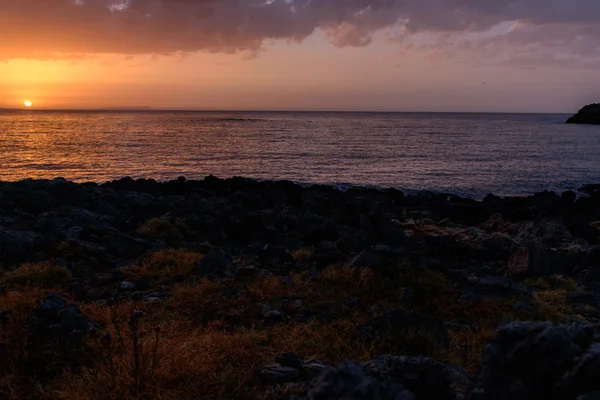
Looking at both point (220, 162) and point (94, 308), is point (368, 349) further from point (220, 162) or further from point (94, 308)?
point (220, 162)

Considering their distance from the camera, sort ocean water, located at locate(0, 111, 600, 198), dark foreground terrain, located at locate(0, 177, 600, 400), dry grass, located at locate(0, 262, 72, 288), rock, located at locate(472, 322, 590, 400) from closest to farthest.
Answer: rock, located at locate(472, 322, 590, 400)
dark foreground terrain, located at locate(0, 177, 600, 400)
dry grass, located at locate(0, 262, 72, 288)
ocean water, located at locate(0, 111, 600, 198)

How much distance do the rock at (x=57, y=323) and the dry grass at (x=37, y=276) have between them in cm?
302

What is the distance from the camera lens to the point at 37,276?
1038cm

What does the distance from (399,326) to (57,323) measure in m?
5.14

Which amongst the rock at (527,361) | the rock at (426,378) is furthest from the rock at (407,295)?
the rock at (527,361)

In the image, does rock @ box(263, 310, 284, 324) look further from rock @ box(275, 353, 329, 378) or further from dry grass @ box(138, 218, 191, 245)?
dry grass @ box(138, 218, 191, 245)

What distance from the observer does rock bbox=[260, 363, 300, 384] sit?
19.5ft

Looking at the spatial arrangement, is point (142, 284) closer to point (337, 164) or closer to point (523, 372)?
point (523, 372)

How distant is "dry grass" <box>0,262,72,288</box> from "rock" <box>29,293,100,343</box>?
302 centimetres

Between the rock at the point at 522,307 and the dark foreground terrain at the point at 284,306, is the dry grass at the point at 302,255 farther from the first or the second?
the rock at the point at 522,307

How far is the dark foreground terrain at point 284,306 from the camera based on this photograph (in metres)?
4.33

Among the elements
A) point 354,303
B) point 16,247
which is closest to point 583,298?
point 354,303

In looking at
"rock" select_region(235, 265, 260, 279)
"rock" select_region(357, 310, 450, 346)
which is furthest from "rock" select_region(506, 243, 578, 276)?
"rock" select_region(235, 265, 260, 279)

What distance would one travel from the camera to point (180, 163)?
4700 centimetres
